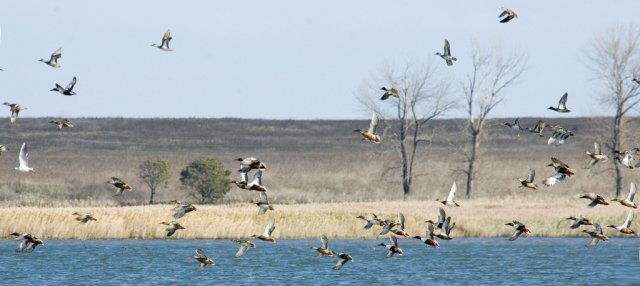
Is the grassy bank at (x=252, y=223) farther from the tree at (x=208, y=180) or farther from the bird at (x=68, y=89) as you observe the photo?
the bird at (x=68, y=89)

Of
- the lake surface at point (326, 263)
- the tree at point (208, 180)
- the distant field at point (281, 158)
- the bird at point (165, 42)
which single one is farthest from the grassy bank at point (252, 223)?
the bird at point (165, 42)

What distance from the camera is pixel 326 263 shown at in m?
50.7

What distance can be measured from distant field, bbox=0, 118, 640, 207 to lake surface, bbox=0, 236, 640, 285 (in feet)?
67.1

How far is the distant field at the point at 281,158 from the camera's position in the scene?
9281cm

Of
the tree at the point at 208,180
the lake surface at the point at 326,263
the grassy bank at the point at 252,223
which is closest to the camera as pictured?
the lake surface at the point at 326,263

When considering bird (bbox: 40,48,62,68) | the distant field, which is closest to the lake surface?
bird (bbox: 40,48,62,68)

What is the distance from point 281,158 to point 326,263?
76408 millimetres

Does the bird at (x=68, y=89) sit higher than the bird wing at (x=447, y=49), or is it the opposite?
the bird wing at (x=447, y=49)

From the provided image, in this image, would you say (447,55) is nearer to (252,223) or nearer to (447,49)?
(447,49)

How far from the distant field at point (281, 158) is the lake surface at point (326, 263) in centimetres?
2047

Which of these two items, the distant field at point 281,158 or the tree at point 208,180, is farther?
the distant field at point 281,158

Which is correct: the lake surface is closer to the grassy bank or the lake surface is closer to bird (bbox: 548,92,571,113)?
the grassy bank

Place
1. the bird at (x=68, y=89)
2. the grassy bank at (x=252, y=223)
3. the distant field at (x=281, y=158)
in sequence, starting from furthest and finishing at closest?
the distant field at (x=281, y=158)
the grassy bank at (x=252, y=223)
the bird at (x=68, y=89)

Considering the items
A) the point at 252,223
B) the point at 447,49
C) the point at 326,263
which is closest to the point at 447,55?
the point at 447,49
